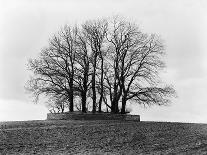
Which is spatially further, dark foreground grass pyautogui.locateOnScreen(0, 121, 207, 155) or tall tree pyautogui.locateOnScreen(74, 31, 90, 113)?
tall tree pyautogui.locateOnScreen(74, 31, 90, 113)

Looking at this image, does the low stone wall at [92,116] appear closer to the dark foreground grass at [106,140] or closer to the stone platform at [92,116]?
the stone platform at [92,116]

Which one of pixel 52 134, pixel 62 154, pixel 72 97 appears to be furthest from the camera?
pixel 72 97

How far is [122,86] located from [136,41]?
5.38m

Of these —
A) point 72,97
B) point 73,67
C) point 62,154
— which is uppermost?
point 73,67

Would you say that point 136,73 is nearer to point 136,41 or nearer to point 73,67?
point 136,41

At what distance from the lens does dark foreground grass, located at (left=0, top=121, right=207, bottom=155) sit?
86.1ft

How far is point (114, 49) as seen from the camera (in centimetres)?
5588

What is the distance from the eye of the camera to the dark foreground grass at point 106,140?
2625 cm

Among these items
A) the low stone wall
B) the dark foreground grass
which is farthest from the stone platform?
the dark foreground grass

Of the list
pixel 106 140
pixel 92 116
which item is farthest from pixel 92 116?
pixel 106 140

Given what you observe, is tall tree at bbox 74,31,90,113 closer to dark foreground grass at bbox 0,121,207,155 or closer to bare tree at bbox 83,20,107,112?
bare tree at bbox 83,20,107,112

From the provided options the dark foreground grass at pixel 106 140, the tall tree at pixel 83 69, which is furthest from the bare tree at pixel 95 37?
the dark foreground grass at pixel 106 140

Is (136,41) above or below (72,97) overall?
above

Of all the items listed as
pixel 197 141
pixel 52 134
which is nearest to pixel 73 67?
pixel 52 134
